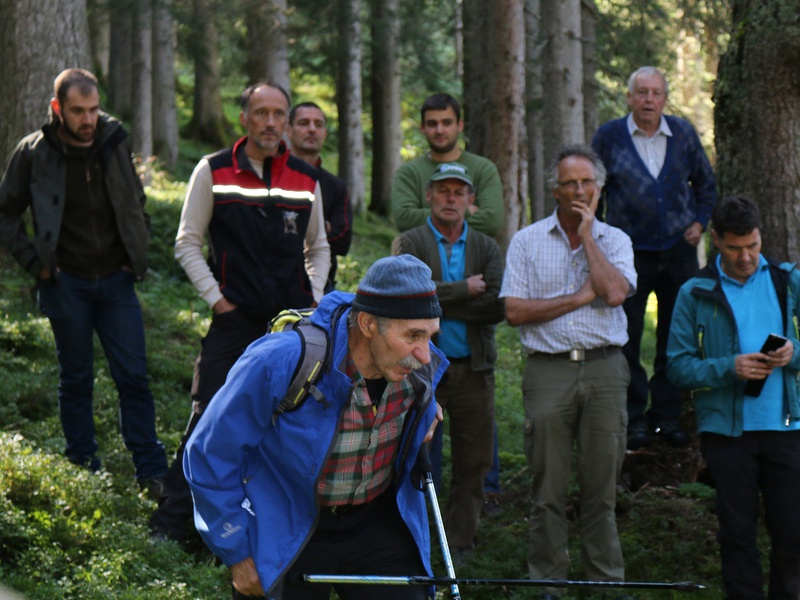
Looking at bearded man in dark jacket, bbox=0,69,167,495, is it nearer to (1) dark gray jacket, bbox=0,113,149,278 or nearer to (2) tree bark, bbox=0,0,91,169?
(1) dark gray jacket, bbox=0,113,149,278

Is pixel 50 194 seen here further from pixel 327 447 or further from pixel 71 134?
pixel 327 447

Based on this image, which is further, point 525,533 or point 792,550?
point 525,533

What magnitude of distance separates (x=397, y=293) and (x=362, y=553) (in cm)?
108

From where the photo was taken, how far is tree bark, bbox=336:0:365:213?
21484 millimetres

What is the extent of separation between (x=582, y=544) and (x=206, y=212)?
298 centimetres

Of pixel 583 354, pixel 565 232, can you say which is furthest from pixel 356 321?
pixel 565 232

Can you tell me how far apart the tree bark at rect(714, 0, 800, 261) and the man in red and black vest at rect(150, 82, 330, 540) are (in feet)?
9.87

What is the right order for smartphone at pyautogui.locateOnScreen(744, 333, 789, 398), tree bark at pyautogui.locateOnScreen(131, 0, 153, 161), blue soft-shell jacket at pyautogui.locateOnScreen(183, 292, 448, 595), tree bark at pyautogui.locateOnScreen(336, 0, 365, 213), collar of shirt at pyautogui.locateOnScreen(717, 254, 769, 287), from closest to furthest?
1. blue soft-shell jacket at pyautogui.locateOnScreen(183, 292, 448, 595)
2. smartphone at pyautogui.locateOnScreen(744, 333, 789, 398)
3. collar of shirt at pyautogui.locateOnScreen(717, 254, 769, 287)
4. tree bark at pyautogui.locateOnScreen(336, 0, 365, 213)
5. tree bark at pyautogui.locateOnScreen(131, 0, 153, 161)

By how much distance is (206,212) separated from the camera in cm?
664

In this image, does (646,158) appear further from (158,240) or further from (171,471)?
(158,240)

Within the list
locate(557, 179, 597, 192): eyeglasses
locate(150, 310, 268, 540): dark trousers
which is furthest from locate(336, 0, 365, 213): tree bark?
locate(557, 179, 597, 192): eyeglasses

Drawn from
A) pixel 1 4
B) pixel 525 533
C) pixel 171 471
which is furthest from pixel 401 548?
pixel 1 4

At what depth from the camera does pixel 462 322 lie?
695cm

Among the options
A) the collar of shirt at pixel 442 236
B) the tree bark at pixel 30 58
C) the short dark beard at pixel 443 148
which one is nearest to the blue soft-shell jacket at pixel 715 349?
the collar of shirt at pixel 442 236
